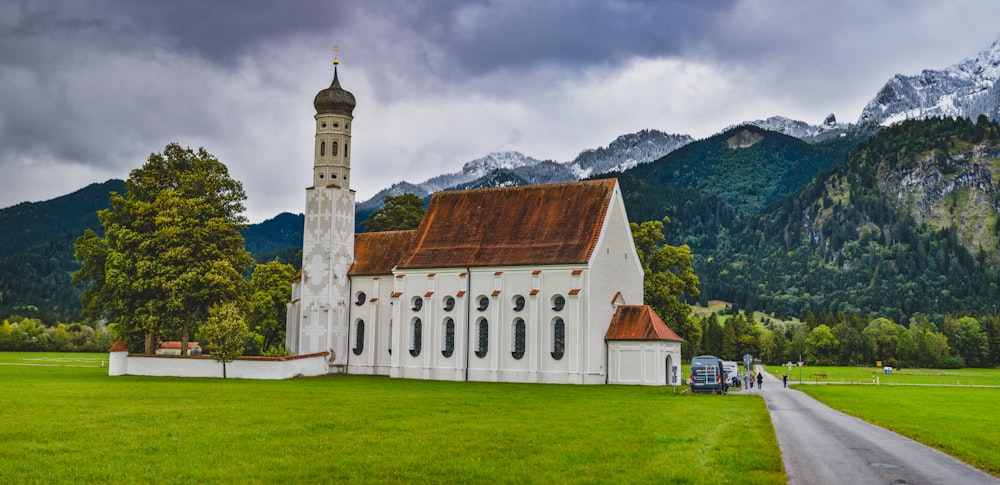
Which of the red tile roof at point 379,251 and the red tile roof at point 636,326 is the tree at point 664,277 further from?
the red tile roof at point 379,251

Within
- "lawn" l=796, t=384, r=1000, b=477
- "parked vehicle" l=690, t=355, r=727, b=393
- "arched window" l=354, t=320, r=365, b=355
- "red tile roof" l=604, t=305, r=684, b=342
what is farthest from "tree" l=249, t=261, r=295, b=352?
"lawn" l=796, t=384, r=1000, b=477

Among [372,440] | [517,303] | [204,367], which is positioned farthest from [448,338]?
[372,440]

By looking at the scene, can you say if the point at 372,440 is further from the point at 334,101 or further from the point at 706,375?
the point at 334,101

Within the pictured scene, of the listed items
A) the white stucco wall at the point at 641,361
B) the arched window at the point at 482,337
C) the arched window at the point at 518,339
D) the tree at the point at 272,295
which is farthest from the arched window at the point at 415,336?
the tree at the point at 272,295

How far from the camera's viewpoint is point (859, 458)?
2009 cm

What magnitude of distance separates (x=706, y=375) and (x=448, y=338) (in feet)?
66.2

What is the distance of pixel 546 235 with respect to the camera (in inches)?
2415

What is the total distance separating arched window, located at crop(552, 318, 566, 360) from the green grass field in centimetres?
2027

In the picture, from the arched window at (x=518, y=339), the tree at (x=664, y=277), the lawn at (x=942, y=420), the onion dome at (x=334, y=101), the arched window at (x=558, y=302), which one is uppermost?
the onion dome at (x=334, y=101)

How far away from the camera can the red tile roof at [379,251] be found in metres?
68.9

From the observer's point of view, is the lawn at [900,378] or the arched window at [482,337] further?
the lawn at [900,378]

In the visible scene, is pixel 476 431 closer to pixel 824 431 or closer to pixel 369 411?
pixel 369 411

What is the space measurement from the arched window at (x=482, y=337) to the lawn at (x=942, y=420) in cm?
2186

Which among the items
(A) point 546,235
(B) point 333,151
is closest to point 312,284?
(B) point 333,151
